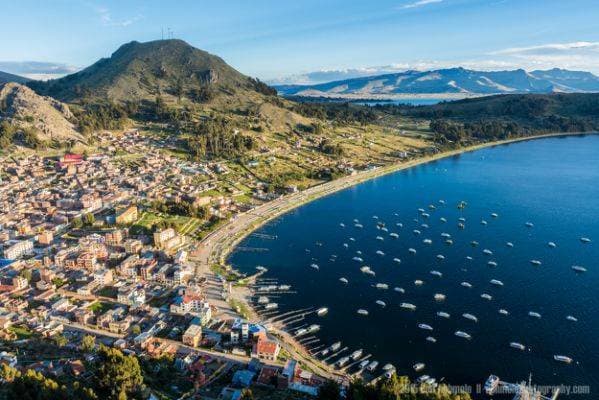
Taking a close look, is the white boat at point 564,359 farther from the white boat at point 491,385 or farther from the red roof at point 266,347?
the red roof at point 266,347

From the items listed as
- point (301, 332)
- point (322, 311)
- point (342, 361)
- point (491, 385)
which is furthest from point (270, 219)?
point (491, 385)

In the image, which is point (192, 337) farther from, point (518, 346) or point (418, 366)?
point (518, 346)

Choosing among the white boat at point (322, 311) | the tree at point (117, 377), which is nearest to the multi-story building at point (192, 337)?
the tree at point (117, 377)

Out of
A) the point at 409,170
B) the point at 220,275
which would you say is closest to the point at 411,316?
the point at 220,275

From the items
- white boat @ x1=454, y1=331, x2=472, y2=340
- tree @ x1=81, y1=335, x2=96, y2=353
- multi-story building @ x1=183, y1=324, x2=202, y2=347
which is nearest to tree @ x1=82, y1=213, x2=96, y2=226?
tree @ x1=81, y1=335, x2=96, y2=353

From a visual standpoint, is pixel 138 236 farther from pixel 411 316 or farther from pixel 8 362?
pixel 411 316
